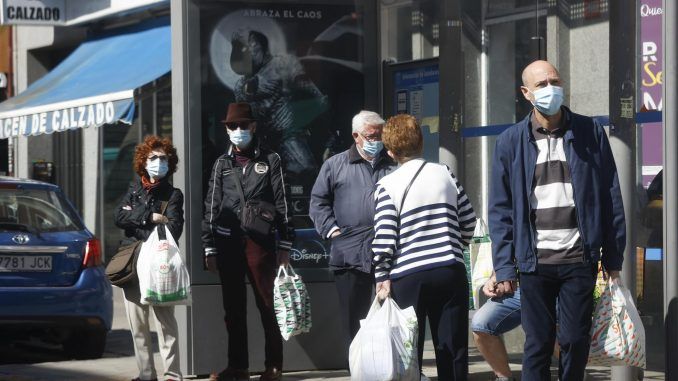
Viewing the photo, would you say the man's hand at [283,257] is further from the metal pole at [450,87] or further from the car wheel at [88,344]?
the car wheel at [88,344]

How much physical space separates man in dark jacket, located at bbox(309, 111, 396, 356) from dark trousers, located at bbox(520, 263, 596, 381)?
155cm

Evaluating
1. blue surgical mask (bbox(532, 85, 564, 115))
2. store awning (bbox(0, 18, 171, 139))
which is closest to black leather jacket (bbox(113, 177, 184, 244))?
blue surgical mask (bbox(532, 85, 564, 115))

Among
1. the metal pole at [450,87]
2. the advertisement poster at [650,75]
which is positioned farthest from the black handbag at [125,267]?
the advertisement poster at [650,75]

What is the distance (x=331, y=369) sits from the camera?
957 centimetres

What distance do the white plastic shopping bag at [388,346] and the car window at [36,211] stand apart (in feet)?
15.5

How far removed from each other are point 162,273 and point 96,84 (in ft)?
22.7

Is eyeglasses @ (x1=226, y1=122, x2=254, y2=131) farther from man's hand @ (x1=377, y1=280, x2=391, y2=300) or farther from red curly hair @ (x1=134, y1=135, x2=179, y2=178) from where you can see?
man's hand @ (x1=377, y1=280, x2=391, y2=300)

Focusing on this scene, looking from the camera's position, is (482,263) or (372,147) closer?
(372,147)

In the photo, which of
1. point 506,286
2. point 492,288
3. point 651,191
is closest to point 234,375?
point 492,288

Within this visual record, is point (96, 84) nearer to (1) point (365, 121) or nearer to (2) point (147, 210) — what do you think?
(2) point (147, 210)

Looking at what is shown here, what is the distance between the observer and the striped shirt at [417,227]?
675 cm

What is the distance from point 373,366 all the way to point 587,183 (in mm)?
1415

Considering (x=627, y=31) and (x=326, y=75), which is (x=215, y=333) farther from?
(x=627, y=31)

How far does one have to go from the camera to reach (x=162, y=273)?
27.2 ft
